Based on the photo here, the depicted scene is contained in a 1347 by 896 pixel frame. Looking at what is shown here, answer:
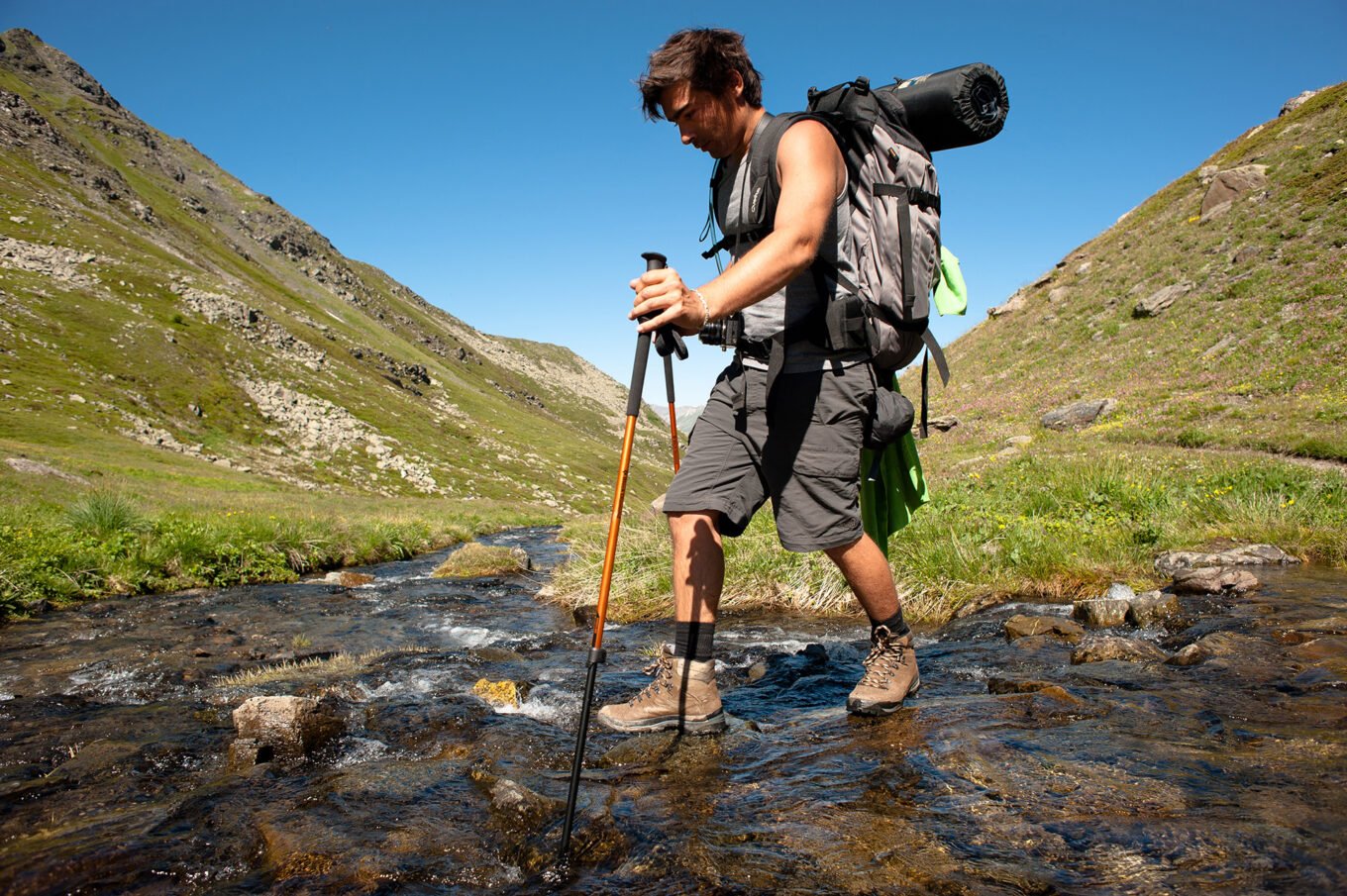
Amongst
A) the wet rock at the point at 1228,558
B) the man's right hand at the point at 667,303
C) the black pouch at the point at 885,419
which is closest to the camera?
the man's right hand at the point at 667,303

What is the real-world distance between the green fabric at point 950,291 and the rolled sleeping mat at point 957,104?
0.68m

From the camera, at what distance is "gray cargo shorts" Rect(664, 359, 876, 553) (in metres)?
4.07

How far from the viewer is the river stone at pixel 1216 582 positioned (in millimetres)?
6660

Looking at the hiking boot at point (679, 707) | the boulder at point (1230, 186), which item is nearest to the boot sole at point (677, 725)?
the hiking boot at point (679, 707)

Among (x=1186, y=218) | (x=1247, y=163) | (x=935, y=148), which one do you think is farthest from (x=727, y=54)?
(x=1247, y=163)

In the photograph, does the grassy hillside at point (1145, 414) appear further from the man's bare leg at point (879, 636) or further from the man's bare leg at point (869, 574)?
the man's bare leg at point (869, 574)

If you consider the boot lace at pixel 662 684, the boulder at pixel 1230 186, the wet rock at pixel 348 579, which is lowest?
the wet rock at pixel 348 579

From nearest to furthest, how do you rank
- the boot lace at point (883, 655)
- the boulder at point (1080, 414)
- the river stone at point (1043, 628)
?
the boot lace at point (883, 655) → the river stone at point (1043, 628) → the boulder at point (1080, 414)

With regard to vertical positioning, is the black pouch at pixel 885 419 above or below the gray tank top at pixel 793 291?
below

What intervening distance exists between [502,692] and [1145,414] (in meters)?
20.0

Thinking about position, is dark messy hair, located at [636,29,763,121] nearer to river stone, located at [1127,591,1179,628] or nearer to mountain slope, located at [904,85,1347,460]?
river stone, located at [1127,591,1179,628]

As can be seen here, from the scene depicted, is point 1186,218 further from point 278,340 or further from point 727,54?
point 278,340

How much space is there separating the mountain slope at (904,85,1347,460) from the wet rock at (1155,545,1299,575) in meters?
7.09

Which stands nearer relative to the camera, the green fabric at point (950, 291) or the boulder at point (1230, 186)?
the green fabric at point (950, 291)
